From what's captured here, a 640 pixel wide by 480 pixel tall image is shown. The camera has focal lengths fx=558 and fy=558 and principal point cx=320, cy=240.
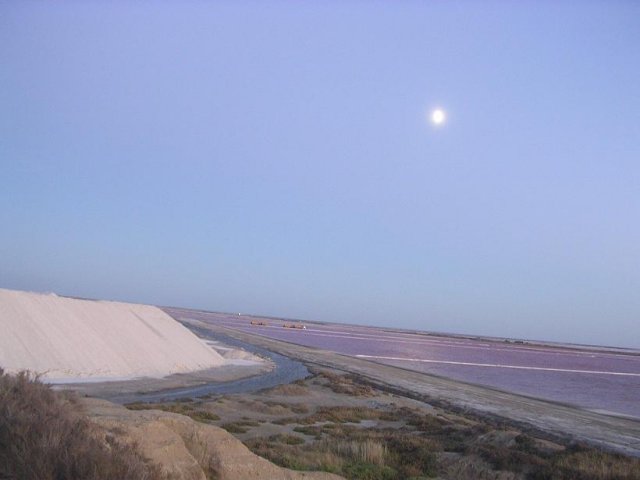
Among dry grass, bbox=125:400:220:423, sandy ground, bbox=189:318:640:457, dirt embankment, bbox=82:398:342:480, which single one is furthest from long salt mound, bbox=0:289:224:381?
dirt embankment, bbox=82:398:342:480

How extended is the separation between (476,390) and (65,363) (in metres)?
19.3

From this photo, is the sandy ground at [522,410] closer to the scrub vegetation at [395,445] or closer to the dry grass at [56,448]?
the scrub vegetation at [395,445]

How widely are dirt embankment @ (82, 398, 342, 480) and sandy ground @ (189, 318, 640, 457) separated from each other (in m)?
12.1

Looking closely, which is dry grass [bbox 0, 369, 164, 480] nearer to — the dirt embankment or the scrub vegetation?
the dirt embankment

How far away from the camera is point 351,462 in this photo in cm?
973

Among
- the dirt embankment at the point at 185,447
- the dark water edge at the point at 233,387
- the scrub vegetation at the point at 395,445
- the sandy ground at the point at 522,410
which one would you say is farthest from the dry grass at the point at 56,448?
the sandy ground at the point at 522,410

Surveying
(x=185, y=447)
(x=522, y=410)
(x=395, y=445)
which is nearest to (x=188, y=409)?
(x=395, y=445)

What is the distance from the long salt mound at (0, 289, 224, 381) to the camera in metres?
21.2

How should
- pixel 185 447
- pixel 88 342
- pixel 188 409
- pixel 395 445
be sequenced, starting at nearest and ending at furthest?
pixel 185 447, pixel 395 445, pixel 188 409, pixel 88 342

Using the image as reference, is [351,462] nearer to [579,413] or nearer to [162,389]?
[162,389]

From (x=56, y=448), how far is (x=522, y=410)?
68.1 feet

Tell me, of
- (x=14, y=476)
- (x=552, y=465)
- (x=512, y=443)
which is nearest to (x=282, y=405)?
(x=512, y=443)

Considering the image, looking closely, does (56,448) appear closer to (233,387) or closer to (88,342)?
(233,387)

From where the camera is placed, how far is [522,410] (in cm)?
2209
